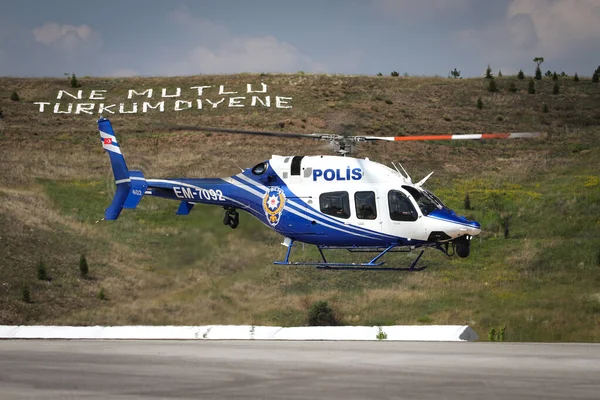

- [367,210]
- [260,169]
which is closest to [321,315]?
[260,169]

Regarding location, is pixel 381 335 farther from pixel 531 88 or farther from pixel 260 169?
pixel 531 88

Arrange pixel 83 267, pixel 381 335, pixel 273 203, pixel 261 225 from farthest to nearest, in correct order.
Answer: pixel 83 267, pixel 261 225, pixel 381 335, pixel 273 203

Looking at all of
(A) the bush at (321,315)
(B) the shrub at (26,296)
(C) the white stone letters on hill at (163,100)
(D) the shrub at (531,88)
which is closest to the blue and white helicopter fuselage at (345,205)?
(A) the bush at (321,315)

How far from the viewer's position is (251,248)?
1320 inches

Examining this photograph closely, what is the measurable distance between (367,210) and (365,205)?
0.16 metres

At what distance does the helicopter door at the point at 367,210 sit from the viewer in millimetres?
26578

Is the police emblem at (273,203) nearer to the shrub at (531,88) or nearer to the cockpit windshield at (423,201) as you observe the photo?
the cockpit windshield at (423,201)

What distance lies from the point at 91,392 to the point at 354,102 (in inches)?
2514

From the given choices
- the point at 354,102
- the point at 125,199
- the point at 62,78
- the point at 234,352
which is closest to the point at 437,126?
the point at 354,102

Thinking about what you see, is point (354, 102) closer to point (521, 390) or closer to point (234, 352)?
point (234, 352)

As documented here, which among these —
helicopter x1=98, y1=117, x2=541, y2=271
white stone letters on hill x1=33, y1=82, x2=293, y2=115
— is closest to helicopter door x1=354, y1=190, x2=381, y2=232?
helicopter x1=98, y1=117, x2=541, y2=271

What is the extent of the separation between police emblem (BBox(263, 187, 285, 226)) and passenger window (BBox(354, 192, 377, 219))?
8.00ft

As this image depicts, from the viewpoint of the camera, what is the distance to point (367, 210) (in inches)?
1050

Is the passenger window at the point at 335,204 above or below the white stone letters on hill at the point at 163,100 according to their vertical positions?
below
